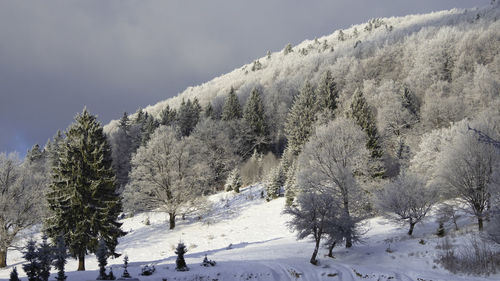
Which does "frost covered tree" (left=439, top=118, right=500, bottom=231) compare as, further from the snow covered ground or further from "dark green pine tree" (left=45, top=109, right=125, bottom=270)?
"dark green pine tree" (left=45, top=109, right=125, bottom=270)

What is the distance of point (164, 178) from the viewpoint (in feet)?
110

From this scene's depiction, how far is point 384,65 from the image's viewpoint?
8469cm

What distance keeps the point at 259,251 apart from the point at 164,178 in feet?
50.8

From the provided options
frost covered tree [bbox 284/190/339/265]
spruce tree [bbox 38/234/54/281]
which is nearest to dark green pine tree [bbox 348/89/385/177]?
frost covered tree [bbox 284/190/339/265]

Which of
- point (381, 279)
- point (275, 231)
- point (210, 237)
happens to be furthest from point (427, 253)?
point (210, 237)

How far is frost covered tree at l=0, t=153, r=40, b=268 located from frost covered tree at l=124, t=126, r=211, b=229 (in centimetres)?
868

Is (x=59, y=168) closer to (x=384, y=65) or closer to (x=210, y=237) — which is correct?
(x=210, y=237)

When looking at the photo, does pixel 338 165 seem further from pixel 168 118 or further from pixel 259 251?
pixel 168 118

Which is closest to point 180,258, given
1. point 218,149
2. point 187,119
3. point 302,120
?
point 218,149

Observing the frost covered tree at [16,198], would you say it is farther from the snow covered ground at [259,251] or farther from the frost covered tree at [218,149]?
the frost covered tree at [218,149]

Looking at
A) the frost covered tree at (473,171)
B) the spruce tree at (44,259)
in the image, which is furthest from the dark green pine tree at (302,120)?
the spruce tree at (44,259)

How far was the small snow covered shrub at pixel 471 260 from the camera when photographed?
51.8 ft

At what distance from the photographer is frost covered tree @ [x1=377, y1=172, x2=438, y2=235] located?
22.5 meters

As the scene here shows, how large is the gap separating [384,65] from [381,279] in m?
81.4
